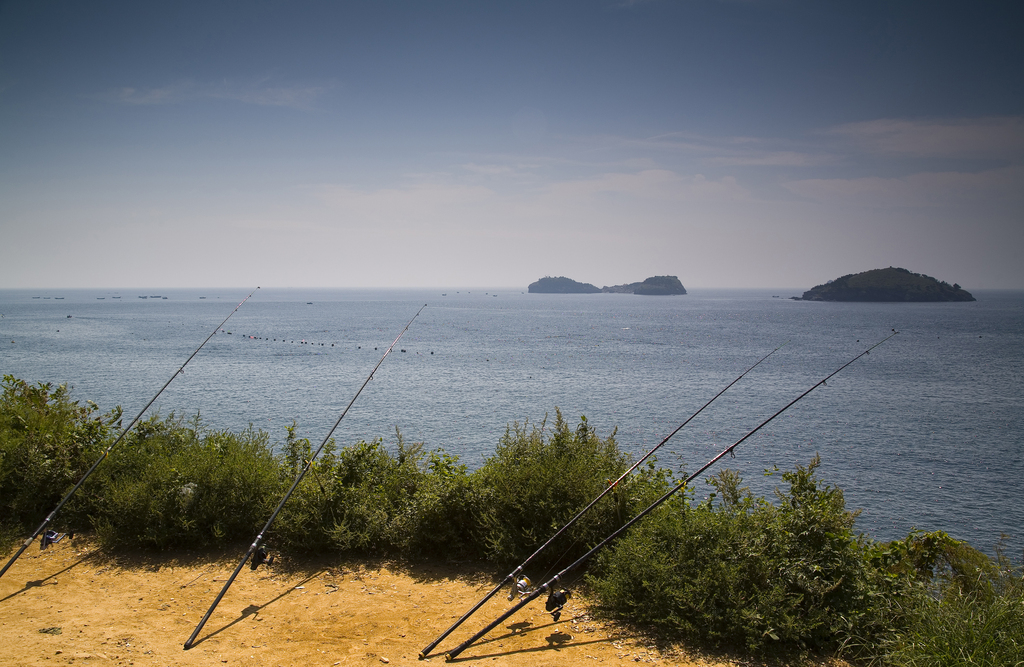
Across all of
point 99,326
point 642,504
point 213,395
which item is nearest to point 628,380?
point 213,395

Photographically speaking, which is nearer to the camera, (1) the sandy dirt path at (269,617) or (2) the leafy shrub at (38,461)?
(1) the sandy dirt path at (269,617)

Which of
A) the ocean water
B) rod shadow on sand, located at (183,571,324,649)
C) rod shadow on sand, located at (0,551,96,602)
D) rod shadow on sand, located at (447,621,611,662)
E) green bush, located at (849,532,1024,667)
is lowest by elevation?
the ocean water

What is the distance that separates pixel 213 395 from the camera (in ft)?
132

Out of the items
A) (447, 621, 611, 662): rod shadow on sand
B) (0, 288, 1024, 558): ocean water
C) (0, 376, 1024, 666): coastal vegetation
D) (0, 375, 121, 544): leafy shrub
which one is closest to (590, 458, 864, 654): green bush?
(0, 376, 1024, 666): coastal vegetation

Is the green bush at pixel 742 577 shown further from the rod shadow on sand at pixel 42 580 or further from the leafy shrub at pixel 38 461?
the leafy shrub at pixel 38 461

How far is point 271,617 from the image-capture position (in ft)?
25.6

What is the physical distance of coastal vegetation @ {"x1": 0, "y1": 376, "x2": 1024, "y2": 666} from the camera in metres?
6.85

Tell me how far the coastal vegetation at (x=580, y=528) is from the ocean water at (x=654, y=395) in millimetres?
4965

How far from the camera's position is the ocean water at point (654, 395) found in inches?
1073

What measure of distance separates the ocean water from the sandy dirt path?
7.56 m

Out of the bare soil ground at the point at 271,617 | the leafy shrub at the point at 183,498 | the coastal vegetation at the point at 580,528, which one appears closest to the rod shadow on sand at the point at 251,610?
the bare soil ground at the point at 271,617

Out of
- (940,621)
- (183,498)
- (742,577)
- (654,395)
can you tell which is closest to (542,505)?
(742,577)

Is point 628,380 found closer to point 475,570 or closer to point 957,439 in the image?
point 957,439

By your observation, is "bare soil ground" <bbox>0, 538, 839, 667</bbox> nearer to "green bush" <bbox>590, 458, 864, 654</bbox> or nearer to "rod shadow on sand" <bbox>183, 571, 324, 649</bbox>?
"rod shadow on sand" <bbox>183, 571, 324, 649</bbox>
